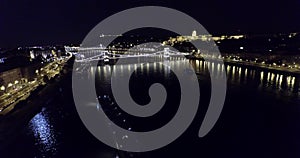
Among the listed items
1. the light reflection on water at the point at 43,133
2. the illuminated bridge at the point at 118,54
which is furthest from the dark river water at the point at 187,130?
the illuminated bridge at the point at 118,54

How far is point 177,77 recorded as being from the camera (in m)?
7.18

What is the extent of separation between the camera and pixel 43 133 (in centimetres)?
310

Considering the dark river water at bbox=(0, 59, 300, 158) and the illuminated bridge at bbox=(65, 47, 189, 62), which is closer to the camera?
the dark river water at bbox=(0, 59, 300, 158)

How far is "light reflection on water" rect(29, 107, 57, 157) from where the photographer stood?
2674 mm

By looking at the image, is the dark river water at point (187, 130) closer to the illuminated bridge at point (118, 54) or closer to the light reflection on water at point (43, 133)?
the light reflection on water at point (43, 133)

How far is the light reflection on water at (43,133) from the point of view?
8.77 feet

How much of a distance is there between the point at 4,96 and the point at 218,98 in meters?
4.58

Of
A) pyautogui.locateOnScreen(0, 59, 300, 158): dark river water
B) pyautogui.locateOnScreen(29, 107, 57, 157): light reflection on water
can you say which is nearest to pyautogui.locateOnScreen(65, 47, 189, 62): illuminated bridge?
pyautogui.locateOnScreen(0, 59, 300, 158): dark river water

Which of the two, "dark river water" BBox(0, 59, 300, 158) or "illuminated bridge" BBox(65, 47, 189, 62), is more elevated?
"illuminated bridge" BBox(65, 47, 189, 62)

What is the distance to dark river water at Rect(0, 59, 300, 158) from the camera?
8.63ft

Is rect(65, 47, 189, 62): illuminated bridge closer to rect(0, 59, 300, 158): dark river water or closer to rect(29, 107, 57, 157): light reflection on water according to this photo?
rect(0, 59, 300, 158): dark river water

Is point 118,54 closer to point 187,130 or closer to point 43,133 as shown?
point 43,133

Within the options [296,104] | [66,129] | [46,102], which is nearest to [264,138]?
[296,104]

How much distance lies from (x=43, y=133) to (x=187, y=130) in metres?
2.01
